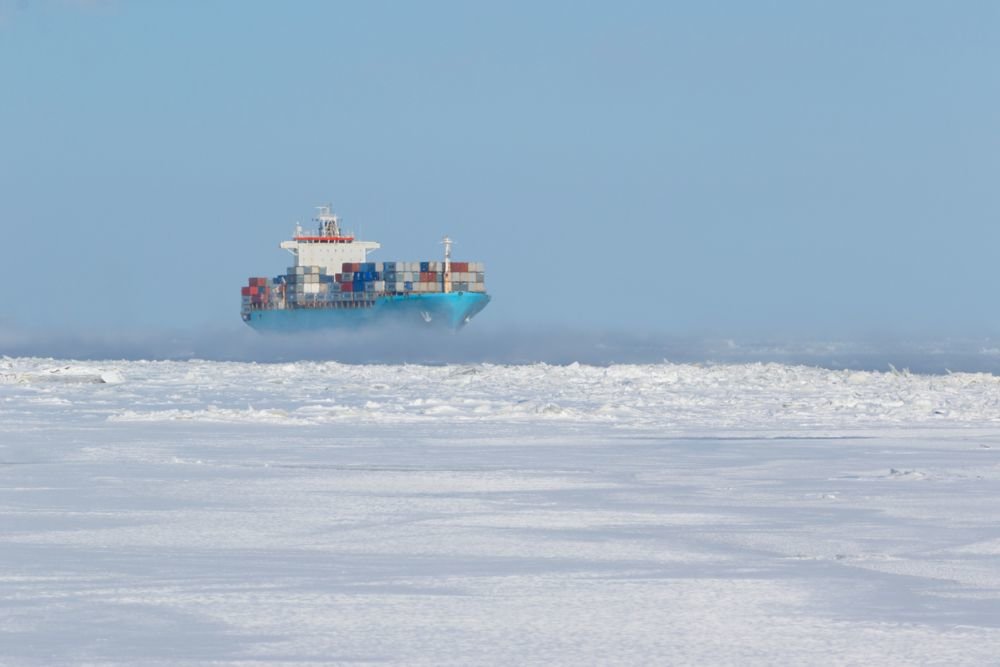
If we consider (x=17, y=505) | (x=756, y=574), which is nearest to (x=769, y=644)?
(x=756, y=574)

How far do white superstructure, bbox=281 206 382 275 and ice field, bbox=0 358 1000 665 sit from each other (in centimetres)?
7974

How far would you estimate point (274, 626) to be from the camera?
5.04m

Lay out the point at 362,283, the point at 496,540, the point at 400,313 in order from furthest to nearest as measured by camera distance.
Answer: the point at 362,283
the point at 400,313
the point at 496,540

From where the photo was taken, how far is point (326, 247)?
95.4m

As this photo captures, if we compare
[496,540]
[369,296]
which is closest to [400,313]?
[369,296]

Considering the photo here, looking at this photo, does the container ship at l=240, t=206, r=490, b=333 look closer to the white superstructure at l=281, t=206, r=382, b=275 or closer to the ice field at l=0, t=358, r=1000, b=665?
the white superstructure at l=281, t=206, r=382, b=275

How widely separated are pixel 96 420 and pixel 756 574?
1062 cm

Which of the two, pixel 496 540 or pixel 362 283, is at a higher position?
pixel 362 283

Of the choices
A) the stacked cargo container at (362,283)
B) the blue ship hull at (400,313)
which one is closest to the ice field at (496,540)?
the blue ship hull at (400,313)

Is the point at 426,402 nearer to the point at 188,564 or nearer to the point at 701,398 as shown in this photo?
the point at 701,398

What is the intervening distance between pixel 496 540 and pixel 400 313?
74.5m

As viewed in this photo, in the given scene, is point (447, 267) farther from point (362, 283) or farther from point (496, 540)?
point (496, 540)

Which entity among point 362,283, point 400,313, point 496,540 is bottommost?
point 496,540

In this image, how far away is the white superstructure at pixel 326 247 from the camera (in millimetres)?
94812
